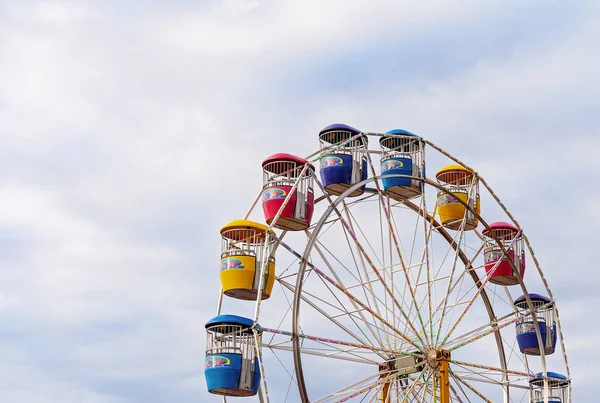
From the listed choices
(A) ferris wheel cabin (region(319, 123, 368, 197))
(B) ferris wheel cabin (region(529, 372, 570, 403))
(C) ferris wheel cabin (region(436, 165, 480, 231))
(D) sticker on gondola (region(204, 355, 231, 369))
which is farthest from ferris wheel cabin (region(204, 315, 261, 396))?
(B) ferris wheel cabin (region(529, 372, 570, 403))

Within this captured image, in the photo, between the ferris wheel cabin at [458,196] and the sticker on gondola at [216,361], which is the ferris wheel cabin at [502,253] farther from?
the sticker on gondola at [216,361]

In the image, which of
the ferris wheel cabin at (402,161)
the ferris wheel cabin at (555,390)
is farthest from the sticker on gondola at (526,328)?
the ferris wheel cabin at (402,161)

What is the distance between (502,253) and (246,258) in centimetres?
929

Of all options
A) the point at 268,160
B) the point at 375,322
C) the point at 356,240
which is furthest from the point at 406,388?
the point at 268,160

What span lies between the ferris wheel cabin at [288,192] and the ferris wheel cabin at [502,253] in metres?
6.83

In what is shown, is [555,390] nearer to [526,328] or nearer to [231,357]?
[526,328]

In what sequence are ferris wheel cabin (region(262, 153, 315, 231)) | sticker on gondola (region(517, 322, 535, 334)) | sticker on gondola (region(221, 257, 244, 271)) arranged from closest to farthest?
sticker on gondola (region(221, 257, 244, 271)) → ferris wheel cabin (region(262, 153, 315, 231)) → sticker on gondola (region(517, 322, 535, 334))

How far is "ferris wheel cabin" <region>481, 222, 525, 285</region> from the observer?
3691cm

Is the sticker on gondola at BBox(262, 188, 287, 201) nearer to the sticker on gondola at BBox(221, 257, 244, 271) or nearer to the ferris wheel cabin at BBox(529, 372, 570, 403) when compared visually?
the sticker on gondola at BBox(221, 257, 244, 271)

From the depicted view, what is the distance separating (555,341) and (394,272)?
697 cm

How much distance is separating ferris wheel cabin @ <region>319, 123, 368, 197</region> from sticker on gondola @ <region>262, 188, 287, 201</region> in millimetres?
2039

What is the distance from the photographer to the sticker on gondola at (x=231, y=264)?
101 ft

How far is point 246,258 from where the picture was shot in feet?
101

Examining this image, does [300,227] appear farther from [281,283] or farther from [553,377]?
[553,377]
